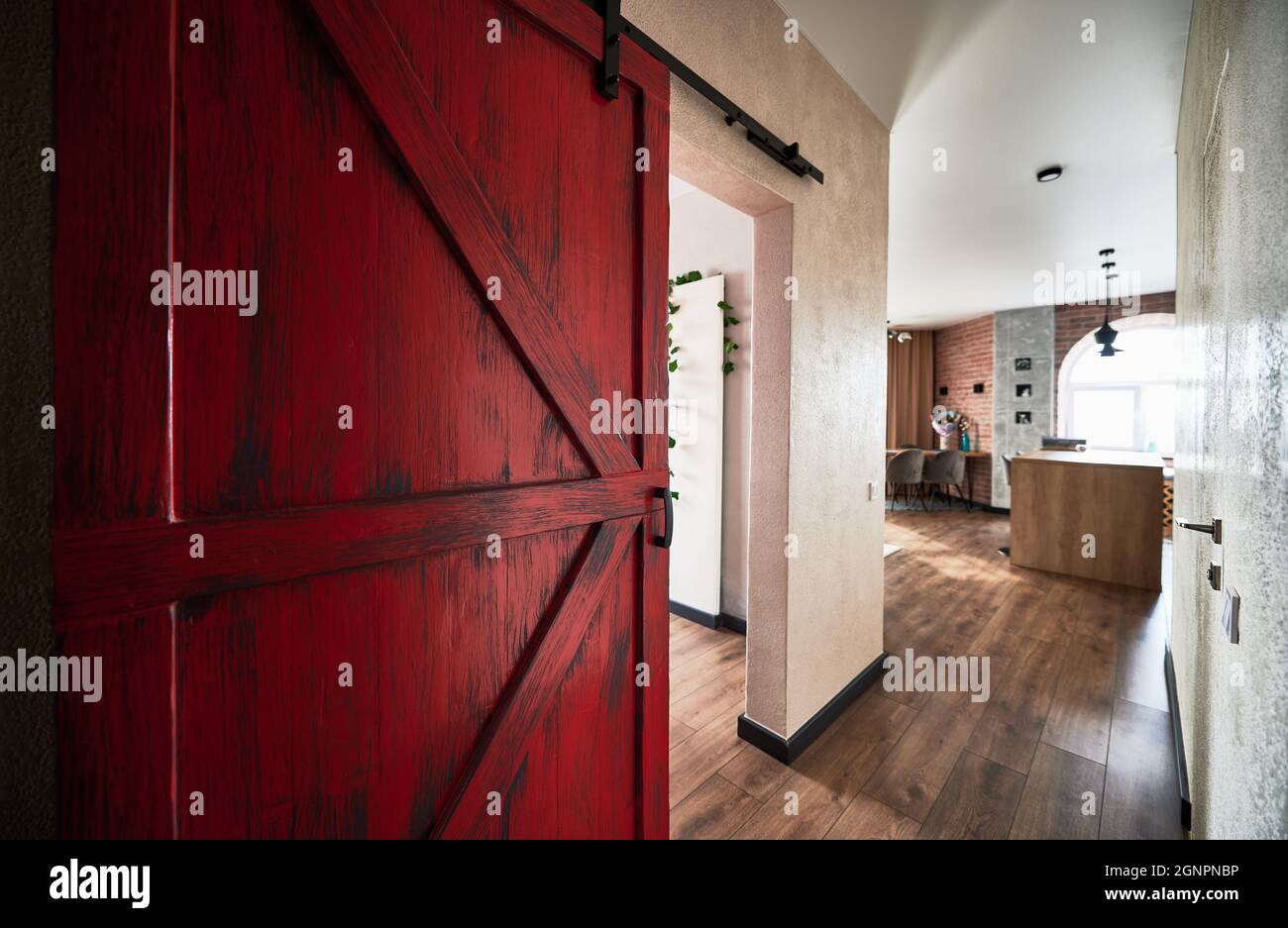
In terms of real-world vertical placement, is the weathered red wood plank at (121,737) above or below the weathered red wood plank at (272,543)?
below

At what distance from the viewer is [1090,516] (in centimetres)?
412

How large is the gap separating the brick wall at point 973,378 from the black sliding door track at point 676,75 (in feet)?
25.5

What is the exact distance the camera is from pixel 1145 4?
185cm

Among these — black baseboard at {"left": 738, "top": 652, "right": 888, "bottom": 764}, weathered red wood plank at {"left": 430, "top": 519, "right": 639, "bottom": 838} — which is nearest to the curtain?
black baseboard at {"left": 738, "top": 652, "right": 888, "bottom": 764}

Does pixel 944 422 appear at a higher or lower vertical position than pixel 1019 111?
lower

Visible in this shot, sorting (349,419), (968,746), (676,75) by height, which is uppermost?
(676,75)

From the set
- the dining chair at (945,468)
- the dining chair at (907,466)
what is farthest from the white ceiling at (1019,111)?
the dining chair at (945,468)

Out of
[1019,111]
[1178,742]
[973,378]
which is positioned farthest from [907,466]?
[1178,742]

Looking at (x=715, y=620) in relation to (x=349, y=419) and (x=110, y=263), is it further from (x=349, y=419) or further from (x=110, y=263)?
(x=110, y=263)

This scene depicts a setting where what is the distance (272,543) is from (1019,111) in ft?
12.0

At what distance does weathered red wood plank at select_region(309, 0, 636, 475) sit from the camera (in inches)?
31.9

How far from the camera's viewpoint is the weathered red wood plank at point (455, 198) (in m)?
0.81

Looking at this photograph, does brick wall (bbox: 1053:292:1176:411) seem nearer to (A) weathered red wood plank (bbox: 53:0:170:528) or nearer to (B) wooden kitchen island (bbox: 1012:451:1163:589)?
(B) wooden kitchen island (bbox: 1012:451:1163:589)

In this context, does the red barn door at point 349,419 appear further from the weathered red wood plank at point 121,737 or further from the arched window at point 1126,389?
the arched window at point 1126,389
